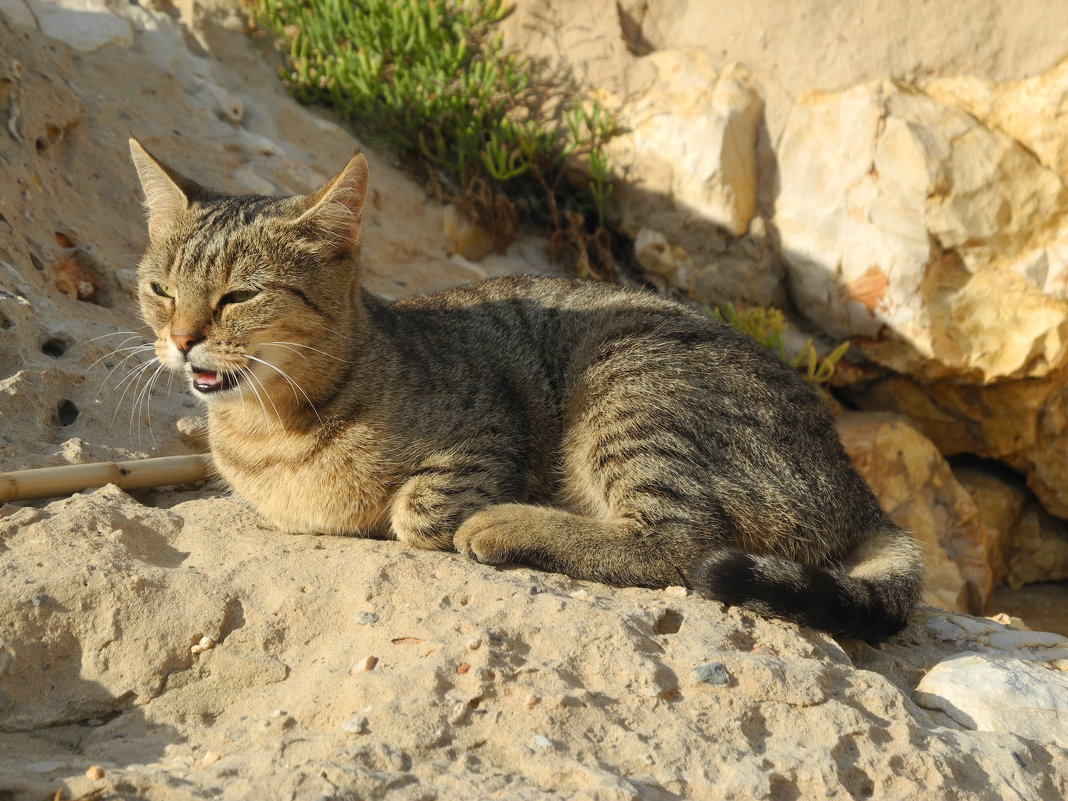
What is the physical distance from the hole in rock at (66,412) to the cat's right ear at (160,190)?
0.96m

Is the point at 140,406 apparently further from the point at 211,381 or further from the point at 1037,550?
the point at 1037,550

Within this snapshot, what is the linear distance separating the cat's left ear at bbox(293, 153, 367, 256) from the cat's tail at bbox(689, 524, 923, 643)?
66.2 inches

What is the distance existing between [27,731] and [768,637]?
6.96ft

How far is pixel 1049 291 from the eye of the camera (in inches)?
263

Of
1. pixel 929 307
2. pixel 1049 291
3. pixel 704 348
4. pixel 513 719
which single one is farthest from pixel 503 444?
pixel 1049 291

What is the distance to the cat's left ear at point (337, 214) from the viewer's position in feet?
11.6

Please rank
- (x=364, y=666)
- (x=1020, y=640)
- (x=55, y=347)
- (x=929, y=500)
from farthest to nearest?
1. (x=929, y=500)
2. (x=55, y=347)
3. (x=1020, y=640)
4. (x=364, y=666)

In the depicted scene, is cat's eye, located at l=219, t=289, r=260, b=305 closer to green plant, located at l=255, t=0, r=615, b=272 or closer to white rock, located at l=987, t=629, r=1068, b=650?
white rock, located at l=987, t=629, r=1068, b=650

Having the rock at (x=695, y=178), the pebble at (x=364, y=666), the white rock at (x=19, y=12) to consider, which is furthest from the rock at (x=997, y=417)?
the white rock at (x=19, y=12)

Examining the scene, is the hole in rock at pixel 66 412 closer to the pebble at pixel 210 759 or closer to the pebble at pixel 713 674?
the pebble at pixel 210 759

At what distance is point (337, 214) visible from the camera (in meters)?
3.59

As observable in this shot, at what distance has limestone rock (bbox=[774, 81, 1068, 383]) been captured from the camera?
21.8 feet

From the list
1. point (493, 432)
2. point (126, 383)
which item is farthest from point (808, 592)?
point (126, 383)

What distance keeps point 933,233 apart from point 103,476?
5328 millimetres
